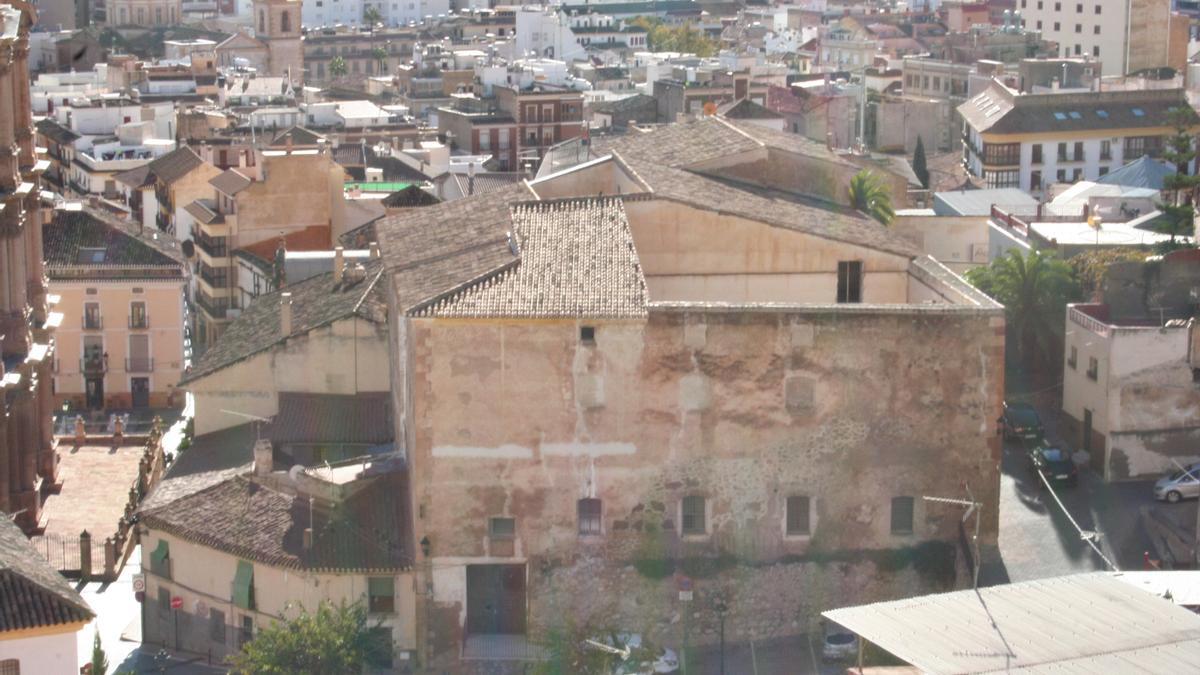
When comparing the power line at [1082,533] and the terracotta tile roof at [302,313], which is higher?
the terracotta tile roof at [302,313]

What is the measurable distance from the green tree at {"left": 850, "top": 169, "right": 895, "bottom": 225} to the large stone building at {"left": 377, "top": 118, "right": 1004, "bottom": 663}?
9807 millimetres

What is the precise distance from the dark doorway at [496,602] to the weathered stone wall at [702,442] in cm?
37

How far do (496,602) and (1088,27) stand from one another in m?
91.8

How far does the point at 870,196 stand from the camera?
56000 millimetres

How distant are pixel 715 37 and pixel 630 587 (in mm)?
138627

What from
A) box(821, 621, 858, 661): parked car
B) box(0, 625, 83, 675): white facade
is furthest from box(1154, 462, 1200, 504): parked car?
box(0, 625, 83, 675): white facade

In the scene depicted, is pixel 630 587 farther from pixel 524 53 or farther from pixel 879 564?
pixel 524 53

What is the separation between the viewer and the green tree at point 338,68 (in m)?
156

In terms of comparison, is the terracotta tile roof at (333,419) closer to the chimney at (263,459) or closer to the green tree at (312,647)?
the chimney at (263,459)

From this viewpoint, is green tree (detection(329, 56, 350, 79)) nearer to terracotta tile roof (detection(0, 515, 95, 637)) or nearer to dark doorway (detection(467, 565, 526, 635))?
dark doorway (detection(467, 565, 526, 635))

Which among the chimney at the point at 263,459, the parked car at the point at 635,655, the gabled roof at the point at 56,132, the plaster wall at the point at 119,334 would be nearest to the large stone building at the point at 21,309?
the plaster wall at the point at 119,334

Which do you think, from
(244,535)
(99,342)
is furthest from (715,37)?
(244,535)

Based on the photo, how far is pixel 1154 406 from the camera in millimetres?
50438

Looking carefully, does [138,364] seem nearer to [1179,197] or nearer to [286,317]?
[286,317]
